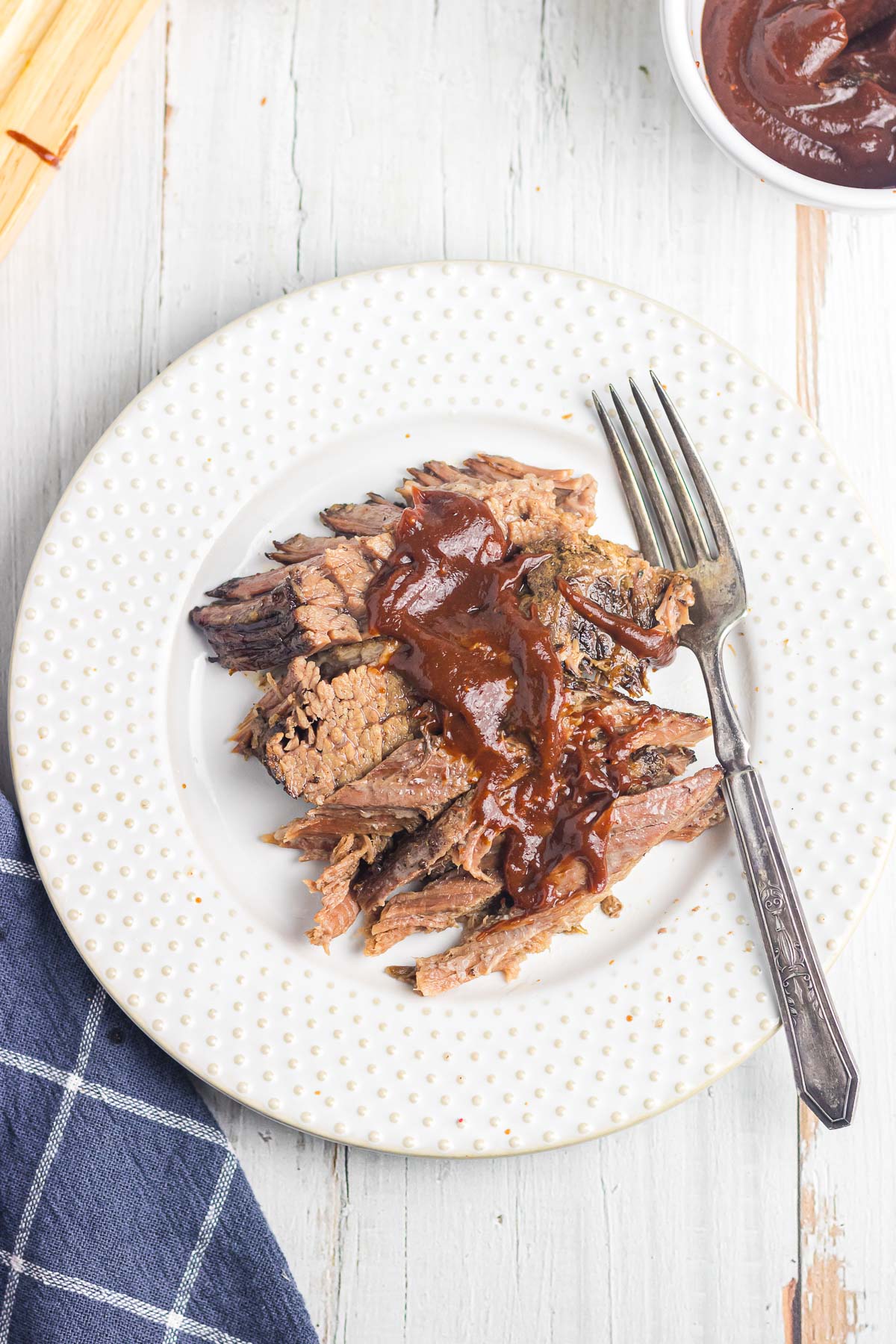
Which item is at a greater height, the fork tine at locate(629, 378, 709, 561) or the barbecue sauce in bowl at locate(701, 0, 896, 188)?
the barbecue sauce in bowl at locate(701, 0, 896, 188)

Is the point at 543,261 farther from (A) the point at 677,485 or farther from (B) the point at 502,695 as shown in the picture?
(B) the point at 502,695

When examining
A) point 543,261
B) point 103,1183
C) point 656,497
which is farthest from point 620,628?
point 103,1183

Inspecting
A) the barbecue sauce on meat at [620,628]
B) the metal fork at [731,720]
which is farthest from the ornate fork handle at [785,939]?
the barbecue sauce on meat at [620,628]

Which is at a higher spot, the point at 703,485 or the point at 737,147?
the point at 737,147

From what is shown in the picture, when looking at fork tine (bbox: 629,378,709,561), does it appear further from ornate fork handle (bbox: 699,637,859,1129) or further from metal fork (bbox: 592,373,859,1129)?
ornate fork handle (bbox: 699,637,859,1129)

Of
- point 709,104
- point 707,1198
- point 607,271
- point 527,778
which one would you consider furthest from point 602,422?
point 707,1198

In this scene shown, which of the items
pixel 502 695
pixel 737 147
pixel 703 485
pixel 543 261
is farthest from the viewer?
pixel 543 261

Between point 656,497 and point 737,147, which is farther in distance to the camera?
point 656,497

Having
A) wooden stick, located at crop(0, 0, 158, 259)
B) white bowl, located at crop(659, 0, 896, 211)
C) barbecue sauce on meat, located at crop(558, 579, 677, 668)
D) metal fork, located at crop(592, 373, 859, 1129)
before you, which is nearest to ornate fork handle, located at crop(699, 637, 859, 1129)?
metal fork, located at crop(592, 373, 859, 1129)
